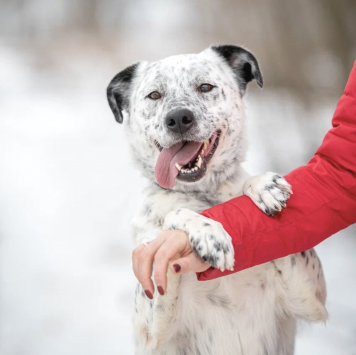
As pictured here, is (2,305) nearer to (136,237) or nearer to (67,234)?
(67,234)

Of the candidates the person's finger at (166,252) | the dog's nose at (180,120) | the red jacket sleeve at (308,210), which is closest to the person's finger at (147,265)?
the person's finger at (166,252)

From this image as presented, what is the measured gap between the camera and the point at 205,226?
1.22m

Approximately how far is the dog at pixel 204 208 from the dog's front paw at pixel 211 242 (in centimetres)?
10

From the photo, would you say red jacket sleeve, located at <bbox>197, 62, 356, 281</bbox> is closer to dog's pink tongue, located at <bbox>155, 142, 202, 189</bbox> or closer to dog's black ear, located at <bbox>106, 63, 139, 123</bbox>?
dog's pink tongue, located at <bbox>155, 142, 202, 189</bbox>

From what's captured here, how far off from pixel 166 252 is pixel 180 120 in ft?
2.03

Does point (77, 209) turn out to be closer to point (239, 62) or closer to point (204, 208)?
point (204, 208)

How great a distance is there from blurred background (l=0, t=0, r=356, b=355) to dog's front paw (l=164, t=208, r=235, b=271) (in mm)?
1546

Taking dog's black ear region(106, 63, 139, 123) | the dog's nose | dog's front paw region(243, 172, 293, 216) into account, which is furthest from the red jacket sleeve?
dog's black ear region(106, 63, 139, 123)

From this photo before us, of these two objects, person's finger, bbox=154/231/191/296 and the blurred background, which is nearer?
person's finger, bbox=154/231/191/296

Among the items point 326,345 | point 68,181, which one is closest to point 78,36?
point 68,181

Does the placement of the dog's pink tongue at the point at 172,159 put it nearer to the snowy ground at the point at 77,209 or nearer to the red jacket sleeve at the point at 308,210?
the red jacket sleeve at the point at 308,210

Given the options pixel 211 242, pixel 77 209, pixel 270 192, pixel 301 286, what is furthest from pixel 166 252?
pixel 77 209

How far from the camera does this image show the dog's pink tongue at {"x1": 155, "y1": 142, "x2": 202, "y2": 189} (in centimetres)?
151

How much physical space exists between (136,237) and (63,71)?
190cm
